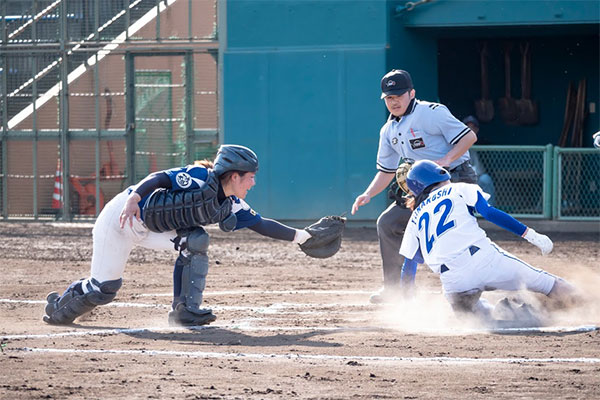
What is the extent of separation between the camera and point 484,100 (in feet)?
64.5

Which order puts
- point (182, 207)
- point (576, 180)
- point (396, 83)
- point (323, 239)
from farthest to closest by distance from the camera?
1. point (576, 180)
2. point (396, 83)
3. point (323, 239)
4. point (182, 207)

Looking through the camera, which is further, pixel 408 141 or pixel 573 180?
pixel 573 180

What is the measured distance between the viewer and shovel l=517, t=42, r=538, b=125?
63.7ft

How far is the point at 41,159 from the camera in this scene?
59.4 feet

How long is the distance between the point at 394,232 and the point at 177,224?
229cm

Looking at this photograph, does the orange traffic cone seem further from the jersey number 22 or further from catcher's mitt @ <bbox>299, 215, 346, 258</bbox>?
the jersey number 22

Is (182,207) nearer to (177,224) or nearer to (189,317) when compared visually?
(177,224)

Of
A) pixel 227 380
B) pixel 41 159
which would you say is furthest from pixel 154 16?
pixel 227 380

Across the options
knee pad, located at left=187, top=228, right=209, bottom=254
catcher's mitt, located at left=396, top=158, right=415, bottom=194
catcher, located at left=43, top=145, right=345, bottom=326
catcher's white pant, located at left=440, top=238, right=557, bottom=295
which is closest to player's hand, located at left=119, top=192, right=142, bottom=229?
catcher, located at left=43, top=145, right=345, bottom=326

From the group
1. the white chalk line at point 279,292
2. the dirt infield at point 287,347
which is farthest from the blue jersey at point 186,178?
the white chalk line at point 279,292

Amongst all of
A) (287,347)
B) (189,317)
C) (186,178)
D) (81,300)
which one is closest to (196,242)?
(186,178)

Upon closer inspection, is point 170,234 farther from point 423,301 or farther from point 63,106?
point 63,106

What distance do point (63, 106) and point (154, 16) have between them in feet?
7.31

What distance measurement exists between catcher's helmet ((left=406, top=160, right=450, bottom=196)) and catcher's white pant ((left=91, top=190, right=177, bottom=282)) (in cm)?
174
